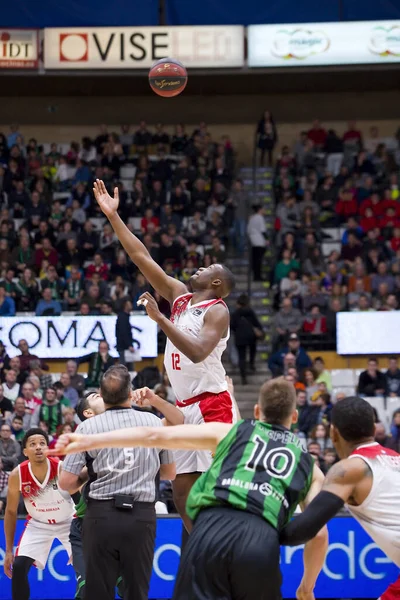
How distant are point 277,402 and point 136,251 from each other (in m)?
2.47

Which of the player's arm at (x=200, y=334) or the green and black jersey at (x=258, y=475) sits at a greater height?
the player's arm at (x=200, y=334)

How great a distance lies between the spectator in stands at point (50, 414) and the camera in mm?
15492

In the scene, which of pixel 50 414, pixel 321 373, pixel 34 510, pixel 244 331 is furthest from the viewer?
pixel 244 331

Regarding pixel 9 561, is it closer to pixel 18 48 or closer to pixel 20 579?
pixel 20 579

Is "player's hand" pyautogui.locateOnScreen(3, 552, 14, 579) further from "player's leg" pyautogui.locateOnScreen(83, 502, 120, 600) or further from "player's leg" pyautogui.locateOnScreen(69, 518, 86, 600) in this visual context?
"player's leg" pyautogui.locateOnScreen(83, 502, 120, 600)

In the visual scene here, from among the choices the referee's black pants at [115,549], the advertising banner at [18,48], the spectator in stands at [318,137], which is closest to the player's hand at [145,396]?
the referee's black pants at [115,549]

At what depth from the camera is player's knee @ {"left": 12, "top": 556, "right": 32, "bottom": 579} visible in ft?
29.9

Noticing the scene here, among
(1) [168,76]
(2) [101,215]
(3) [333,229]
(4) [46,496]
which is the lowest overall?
(4) [46,496]

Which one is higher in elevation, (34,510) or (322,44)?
(322,44)

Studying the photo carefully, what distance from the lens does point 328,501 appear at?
15.9ft

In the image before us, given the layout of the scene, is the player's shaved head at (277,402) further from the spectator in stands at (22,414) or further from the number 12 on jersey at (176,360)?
the spectator in stands at (22,414)

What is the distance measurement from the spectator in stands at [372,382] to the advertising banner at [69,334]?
4017 millimetres

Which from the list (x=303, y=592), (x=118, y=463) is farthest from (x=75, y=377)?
(x=303, y=592)

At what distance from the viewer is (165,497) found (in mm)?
13438
